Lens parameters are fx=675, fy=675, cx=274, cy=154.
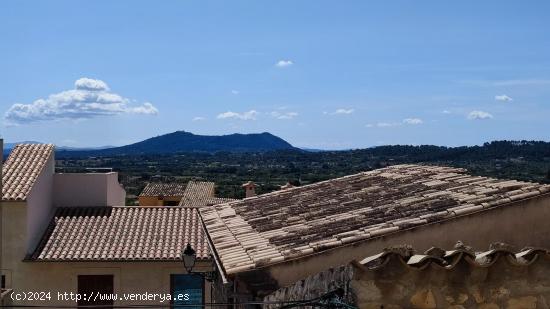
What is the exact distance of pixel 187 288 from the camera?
56.2ft

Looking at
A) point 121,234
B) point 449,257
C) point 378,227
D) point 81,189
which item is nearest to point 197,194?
point 81,189

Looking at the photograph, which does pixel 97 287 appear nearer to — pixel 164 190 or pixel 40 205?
pixel 40 205

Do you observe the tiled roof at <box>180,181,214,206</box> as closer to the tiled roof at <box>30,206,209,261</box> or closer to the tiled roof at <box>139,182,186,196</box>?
the tiled roof at <box>139,182,186,196</box>

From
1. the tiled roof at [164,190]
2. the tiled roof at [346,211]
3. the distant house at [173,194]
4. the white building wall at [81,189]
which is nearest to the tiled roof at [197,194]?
the distant house at [173,194]

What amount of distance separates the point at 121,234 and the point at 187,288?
2457 mm

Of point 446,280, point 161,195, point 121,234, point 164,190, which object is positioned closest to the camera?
point 446,280

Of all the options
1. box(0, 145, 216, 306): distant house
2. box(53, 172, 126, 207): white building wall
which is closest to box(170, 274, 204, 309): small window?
box(0, 145, 216, 306): distant house

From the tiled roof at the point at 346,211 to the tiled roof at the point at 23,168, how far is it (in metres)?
5.95

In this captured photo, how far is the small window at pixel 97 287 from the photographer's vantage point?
17.0 meters

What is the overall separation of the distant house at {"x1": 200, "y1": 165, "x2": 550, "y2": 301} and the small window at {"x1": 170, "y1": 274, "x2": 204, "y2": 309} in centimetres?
620

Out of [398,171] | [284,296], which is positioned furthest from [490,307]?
[398,171]

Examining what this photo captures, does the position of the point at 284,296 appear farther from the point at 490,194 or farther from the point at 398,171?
the point at 398,171

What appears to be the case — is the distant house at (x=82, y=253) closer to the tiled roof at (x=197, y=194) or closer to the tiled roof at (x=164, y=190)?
the tiled roof at (x=197, y=194)

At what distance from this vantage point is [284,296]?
6574 mm
